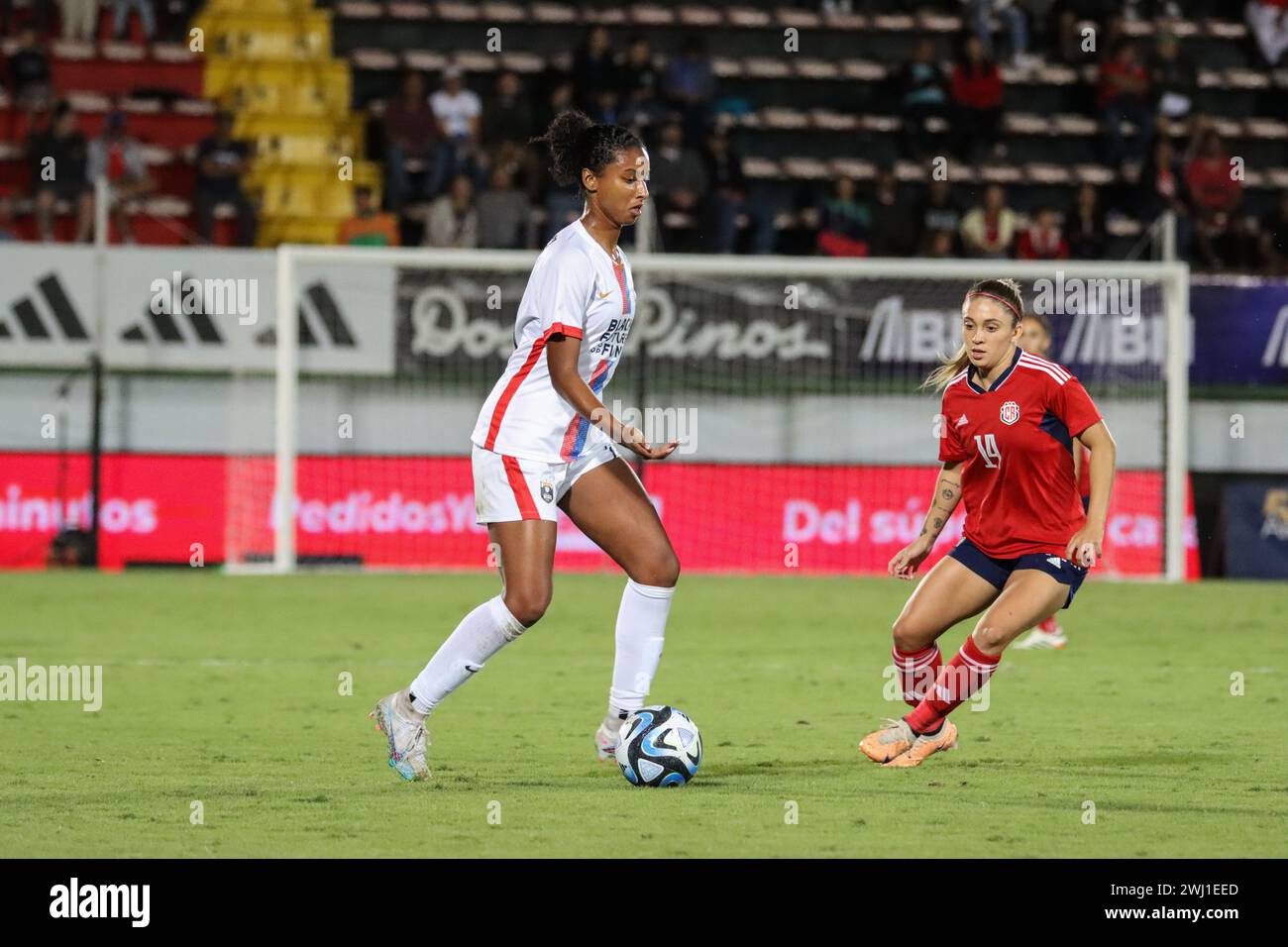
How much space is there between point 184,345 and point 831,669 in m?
8.29

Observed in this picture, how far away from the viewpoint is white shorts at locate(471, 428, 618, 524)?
6.98m

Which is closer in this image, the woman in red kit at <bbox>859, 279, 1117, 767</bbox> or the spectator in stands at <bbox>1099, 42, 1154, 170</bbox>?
the woman in red kit at <bbox>859, 279, 1117, 767</bbox>

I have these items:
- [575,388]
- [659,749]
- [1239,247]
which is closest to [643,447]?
[575,388]

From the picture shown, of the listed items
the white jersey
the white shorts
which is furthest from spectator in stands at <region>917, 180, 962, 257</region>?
the white shorts

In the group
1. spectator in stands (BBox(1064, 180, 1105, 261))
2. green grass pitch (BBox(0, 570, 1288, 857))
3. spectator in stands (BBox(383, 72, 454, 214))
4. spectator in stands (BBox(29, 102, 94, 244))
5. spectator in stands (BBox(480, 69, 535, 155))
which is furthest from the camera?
spectator in stands (BBox(480, 69, 535, 155))

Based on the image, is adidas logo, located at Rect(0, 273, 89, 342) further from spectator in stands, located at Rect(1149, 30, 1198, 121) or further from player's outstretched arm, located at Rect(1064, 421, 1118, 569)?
player's outstretched arm, located at Rect(1064, 421, 1118, 569)

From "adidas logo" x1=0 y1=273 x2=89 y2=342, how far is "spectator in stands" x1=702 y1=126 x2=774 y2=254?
19.4ft

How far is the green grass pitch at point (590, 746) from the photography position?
604 cm

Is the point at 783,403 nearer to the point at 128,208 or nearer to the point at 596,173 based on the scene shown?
the point at 128,208

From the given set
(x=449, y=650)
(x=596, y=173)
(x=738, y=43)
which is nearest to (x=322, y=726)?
(x=449, y=650)

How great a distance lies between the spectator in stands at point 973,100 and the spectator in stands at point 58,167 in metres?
8.74

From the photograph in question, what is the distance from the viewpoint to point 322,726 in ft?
28.2

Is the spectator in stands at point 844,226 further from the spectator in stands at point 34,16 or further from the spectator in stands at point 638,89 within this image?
the spectator in stands at point 34,16
